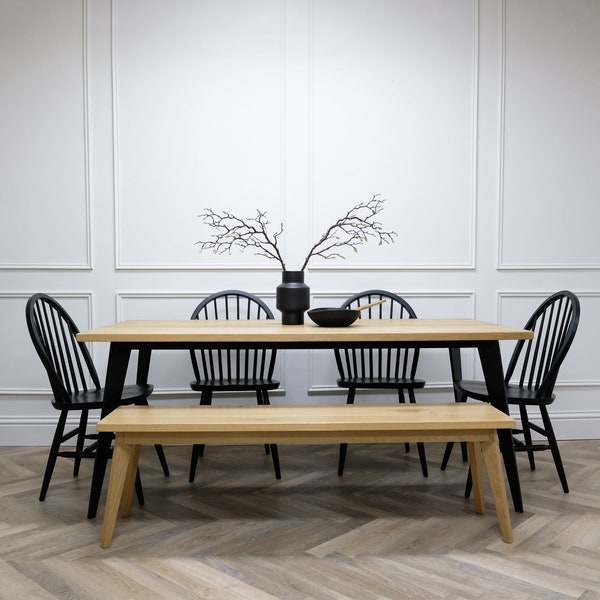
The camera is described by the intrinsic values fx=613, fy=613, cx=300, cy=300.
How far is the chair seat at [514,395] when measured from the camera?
2488 mm

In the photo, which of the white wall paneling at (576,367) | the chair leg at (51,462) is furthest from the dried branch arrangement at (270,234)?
the chair leg at (51,462)

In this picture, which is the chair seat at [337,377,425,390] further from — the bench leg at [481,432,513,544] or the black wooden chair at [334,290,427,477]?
the bench leg at [481,432,513,544]

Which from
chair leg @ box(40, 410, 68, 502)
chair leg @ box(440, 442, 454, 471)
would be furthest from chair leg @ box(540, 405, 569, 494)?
chair leg @ box(40, 410, 68, 502)

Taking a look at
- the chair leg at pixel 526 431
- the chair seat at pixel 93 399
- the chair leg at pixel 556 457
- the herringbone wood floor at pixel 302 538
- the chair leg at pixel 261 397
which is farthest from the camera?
the chair leg at pixel 261 397

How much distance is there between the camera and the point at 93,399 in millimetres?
2490

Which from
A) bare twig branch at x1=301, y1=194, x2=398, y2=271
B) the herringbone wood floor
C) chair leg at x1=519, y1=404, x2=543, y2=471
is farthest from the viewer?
bare twig branch at x1=301, y1=194, x2=398, y2=271

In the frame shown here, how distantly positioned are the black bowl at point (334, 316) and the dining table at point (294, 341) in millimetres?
62

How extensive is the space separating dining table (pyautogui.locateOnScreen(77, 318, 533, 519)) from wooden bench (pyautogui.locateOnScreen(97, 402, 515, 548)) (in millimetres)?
261

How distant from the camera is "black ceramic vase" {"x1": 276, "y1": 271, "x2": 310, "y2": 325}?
256 cm

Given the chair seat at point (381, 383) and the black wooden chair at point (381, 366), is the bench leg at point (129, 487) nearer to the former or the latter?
the black wooden chair at point (381, 366)

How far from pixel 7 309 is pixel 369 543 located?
236 centimetres

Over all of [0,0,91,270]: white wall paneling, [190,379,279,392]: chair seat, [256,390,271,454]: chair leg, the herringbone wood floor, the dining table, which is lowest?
the herringbone wood floor

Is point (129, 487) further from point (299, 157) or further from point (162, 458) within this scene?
point (299, 157)

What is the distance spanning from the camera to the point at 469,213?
11.4 feet
